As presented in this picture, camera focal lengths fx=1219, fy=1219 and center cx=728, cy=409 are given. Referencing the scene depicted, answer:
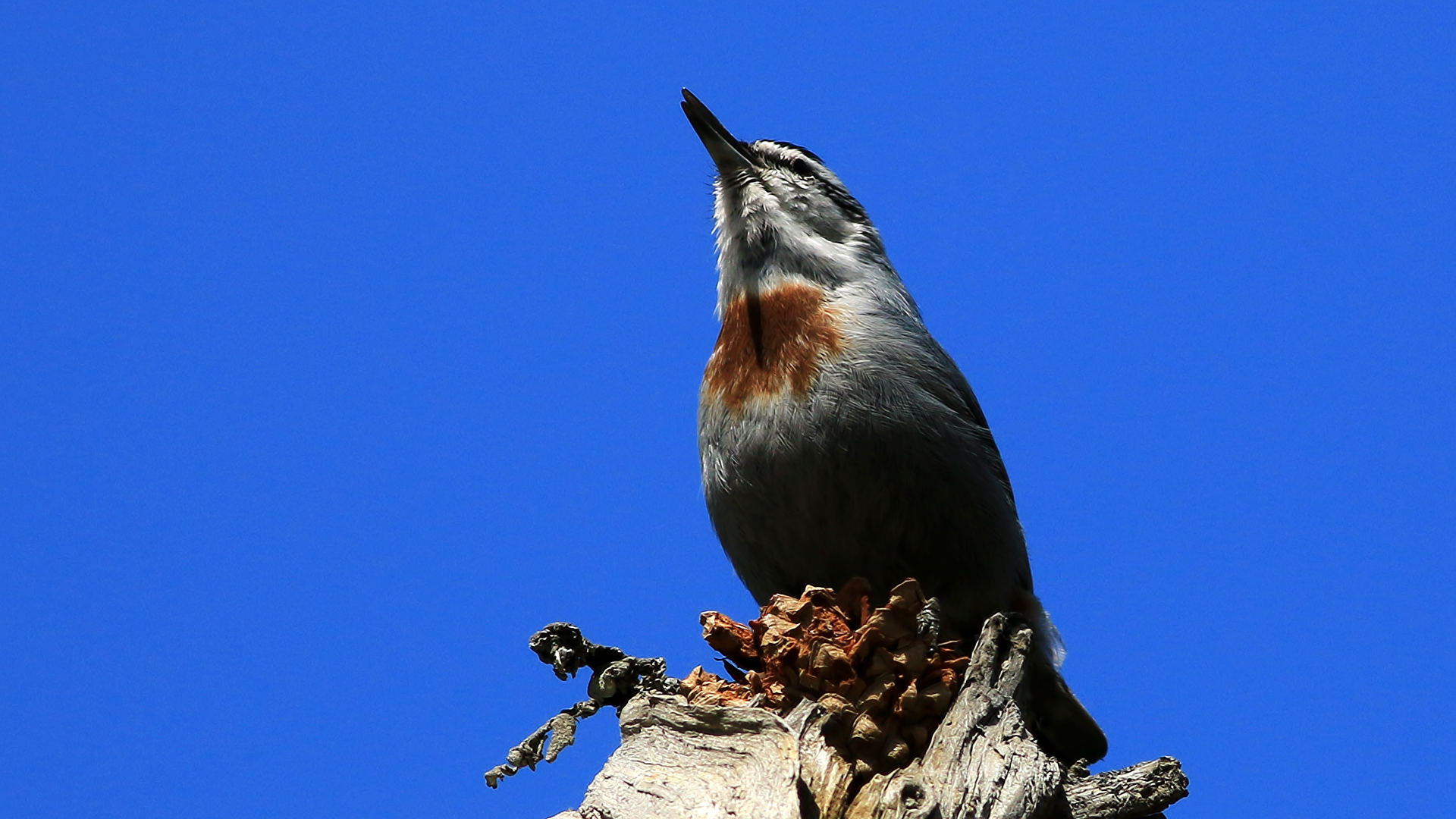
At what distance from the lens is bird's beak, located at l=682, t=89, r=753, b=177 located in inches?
282

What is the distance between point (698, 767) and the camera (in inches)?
170

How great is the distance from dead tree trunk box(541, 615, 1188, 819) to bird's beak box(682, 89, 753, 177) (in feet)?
11.4

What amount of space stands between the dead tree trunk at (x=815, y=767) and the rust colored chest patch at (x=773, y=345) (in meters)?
1.71

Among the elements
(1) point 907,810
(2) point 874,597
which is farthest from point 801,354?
(1) point 907,810

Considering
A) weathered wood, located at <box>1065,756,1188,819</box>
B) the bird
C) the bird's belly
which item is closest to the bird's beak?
the bird

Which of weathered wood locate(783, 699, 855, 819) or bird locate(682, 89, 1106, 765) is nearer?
weathered wood locate(783, 699, 855, 819)

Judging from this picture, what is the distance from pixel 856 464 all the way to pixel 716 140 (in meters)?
2.51

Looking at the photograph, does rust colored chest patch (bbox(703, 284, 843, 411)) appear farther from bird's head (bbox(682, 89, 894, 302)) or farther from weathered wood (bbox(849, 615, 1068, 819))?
weathered wood (bbox(849, 615, 1068, 819))

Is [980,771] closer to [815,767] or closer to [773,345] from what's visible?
[815,767]

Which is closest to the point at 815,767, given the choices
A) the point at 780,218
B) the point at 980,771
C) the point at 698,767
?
the point at 698,767

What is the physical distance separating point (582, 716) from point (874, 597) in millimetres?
1489

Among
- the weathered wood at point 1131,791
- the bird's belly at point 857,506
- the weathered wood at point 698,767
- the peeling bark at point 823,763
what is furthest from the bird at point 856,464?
the weathered wood at point 698,767

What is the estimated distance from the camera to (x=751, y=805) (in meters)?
4.02

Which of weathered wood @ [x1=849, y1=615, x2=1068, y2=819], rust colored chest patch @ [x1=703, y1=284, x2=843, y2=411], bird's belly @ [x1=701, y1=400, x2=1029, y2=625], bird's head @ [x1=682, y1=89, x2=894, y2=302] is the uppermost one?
bird's head @ [x1=682, y1=89, x2=894, y2=302]
